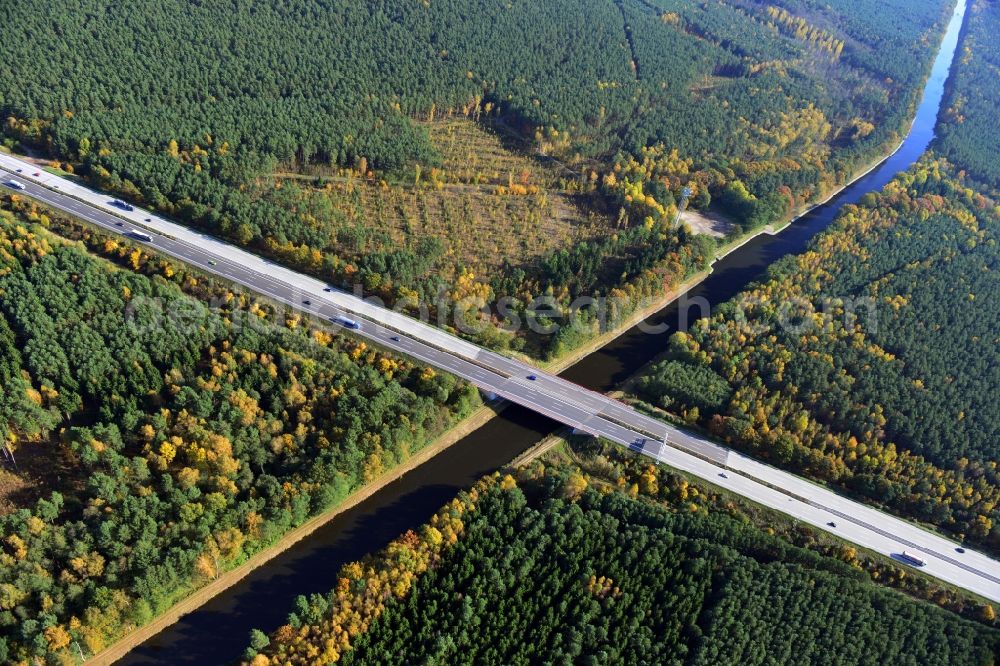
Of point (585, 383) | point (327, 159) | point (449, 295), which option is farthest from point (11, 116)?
point (585, 383)

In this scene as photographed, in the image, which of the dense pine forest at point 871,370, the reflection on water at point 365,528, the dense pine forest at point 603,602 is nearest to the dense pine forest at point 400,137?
the reflection on water at point 365,528

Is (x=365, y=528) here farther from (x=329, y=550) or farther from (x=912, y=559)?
(x=912, y=559)

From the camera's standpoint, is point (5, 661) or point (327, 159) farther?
point (327, 159)

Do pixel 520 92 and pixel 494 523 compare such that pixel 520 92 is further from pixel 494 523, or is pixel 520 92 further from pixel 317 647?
pixel 317 647

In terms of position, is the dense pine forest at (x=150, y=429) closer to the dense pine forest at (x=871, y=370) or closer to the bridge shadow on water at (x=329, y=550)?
the bridge shadow on water at (x=329, y=550)

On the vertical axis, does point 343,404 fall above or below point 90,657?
above

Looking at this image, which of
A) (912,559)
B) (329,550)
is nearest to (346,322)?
(329,550)
